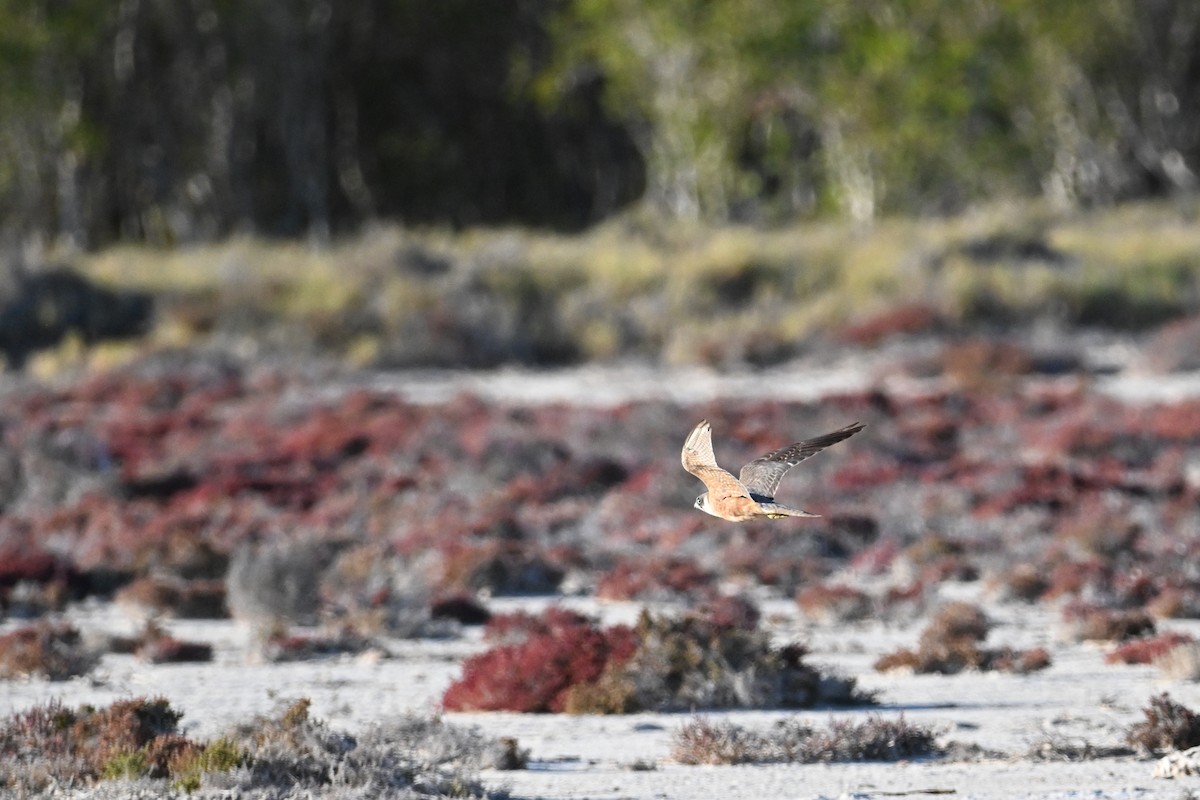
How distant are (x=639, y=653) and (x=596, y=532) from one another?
686 centimetres

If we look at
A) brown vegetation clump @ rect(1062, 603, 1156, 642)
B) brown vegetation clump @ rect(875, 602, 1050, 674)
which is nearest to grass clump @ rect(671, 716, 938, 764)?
brown vegetation clump @ rect(875, 602, 1050, 674)

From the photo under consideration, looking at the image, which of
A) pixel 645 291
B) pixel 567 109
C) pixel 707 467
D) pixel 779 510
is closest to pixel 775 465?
pixel 707 467

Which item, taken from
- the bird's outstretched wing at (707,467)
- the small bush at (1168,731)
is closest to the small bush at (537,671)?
the small bush at (1168,731)

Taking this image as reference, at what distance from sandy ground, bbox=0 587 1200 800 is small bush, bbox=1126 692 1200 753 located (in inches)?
5.8

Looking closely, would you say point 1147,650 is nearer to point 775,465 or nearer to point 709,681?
point 709,681

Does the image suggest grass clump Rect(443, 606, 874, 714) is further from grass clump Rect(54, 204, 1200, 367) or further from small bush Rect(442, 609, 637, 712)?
grass clump Rect(54, 204, 1200, 367)

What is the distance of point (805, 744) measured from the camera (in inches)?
333

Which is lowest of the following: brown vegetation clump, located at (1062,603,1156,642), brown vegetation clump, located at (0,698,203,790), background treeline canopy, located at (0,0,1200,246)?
brown vegetation clump, located at (0,698,203,790)

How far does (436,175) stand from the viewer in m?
51.3

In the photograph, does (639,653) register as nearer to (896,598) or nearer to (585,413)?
(896,598)

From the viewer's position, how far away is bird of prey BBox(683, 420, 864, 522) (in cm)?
606

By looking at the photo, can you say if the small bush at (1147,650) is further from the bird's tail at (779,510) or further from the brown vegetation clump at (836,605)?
the bird's tail at (779,510)

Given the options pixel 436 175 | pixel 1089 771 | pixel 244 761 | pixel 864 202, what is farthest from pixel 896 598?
pixel 436 175

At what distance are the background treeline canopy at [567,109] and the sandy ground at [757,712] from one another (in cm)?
2687
